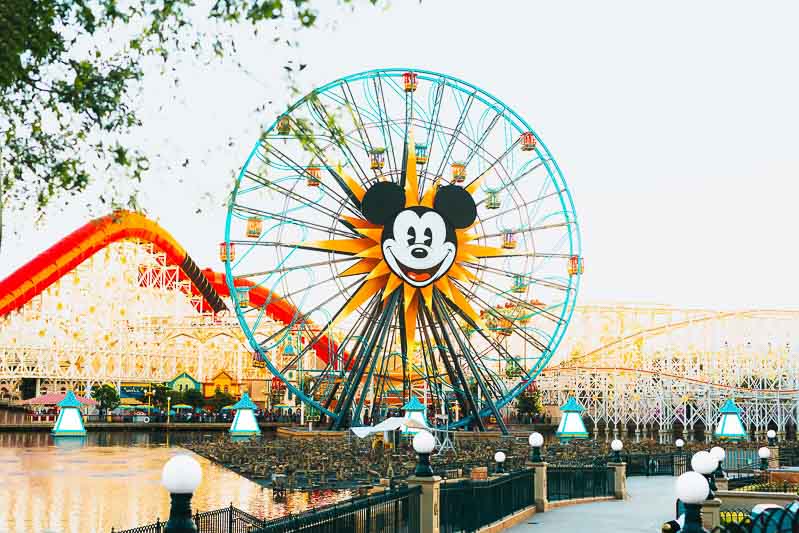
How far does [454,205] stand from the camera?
41.6 m

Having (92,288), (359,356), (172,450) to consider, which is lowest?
(172,450)

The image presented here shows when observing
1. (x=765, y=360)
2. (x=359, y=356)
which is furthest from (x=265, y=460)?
(x=765, y=360)

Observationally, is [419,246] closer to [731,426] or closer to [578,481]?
[731,426]

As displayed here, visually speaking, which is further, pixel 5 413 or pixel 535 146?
pixel 5 413

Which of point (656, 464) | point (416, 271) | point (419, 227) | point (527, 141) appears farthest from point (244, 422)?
point (656, 464)

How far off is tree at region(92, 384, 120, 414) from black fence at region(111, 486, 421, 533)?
5632 cm

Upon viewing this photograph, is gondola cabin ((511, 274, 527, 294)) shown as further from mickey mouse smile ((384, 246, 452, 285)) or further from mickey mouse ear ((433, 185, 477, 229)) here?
mickey mouse smile ((384, 246, 452, 285))

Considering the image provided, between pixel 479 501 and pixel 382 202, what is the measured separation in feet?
82.6

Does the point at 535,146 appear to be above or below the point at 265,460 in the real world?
above

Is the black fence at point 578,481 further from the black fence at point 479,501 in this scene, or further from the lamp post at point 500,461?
the black fence at point 479,501

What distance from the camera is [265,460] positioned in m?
30.8

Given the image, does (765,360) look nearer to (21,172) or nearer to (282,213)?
(282,213)

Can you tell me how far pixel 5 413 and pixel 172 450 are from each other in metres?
30.9

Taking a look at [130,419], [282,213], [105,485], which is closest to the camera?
[105,485]
